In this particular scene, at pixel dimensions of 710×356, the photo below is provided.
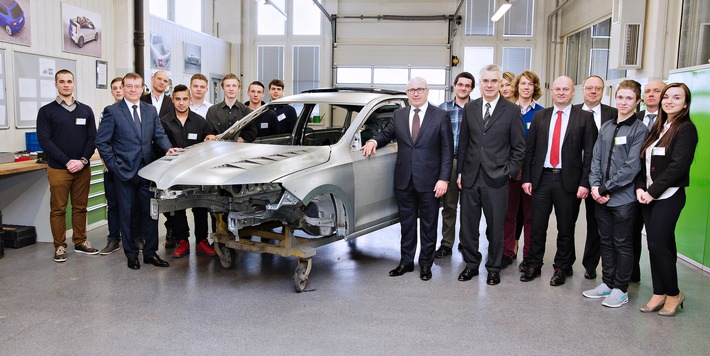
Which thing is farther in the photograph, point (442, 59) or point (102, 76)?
point (442, 59)

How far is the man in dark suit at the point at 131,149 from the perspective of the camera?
14.7ft

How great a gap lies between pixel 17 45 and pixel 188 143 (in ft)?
7.73

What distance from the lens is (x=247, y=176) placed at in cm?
370

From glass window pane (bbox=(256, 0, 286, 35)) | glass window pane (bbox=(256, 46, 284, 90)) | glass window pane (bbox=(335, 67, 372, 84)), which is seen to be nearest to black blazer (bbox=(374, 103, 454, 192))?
glass window pane (bbox=(335, 67, 372, 84))

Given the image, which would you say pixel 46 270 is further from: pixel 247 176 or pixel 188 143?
pixel 247 176

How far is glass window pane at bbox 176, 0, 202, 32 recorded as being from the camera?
38.6 feet

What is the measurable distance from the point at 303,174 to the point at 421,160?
0.93 metres

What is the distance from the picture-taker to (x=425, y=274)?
4.50 m

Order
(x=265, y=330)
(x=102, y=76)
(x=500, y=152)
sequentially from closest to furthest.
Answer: (x=265, y=330)
(x=500, y=152)
(x=102, y=76)

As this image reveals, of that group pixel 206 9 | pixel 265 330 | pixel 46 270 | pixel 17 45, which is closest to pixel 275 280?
pixel 265 330

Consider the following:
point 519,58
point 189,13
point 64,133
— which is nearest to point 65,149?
point 64,133

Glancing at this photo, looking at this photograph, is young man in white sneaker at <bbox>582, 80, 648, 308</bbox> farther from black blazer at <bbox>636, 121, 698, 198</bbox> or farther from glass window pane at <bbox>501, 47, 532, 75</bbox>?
glass window pane at <bbox>501, 47, 532, 75</bbox>

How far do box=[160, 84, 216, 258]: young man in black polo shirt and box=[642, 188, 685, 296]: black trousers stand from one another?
11.4 feet

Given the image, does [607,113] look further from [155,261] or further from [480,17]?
[480,17]
